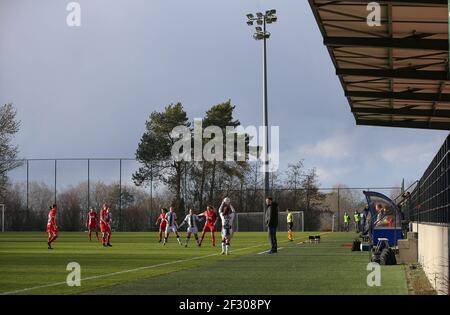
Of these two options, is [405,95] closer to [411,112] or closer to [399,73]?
[411,112]

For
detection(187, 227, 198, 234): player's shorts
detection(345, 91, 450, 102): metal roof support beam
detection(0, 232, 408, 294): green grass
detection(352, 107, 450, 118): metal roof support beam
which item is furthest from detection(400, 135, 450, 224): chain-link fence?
detection(187, 227, 198, 234): player's shorts

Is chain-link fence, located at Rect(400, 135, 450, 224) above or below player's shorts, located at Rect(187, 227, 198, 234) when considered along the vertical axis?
above

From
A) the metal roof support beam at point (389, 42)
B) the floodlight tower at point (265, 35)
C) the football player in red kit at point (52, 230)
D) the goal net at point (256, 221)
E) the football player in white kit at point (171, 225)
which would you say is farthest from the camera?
the goal net at point (256, 221)

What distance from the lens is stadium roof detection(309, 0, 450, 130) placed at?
2044 centimetres

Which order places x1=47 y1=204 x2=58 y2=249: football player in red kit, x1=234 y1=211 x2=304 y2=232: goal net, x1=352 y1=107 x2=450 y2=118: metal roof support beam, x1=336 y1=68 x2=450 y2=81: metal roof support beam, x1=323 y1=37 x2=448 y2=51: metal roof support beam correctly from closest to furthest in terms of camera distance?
1. x1=323 y1=37 x2=448 y2=51: metal roof support beam
2. x1=336 y1=68 x2=450 y2=81: metal roof support beam
3. x1=352 y1=107 x2=450 y2=118: metal roof support beam
4. x1=47 y1=204 x2=58 y2=249: football player in red kit
5. x1=234 y1=211 x2=304 y2=232: goal net

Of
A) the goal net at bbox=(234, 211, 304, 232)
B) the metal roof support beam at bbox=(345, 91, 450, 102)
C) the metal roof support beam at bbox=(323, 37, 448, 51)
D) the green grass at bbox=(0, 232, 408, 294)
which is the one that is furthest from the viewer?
Answer: the goal net at bbox=(234, 211, 304, 232)

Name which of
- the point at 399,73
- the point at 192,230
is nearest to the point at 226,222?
the point at 399,73

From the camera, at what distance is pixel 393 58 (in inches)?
995

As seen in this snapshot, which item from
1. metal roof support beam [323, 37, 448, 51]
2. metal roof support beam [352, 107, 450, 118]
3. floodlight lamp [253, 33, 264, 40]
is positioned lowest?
metal roof support beam [352, 107, 450, 118]

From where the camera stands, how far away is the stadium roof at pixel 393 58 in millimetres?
20438

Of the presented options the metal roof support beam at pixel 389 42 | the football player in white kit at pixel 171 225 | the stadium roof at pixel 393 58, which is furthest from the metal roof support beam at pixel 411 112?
the football player in white kit at pixel 171 225

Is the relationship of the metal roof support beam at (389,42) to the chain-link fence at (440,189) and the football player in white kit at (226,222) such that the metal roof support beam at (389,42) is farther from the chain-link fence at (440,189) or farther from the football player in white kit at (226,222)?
the football player in white kit at (226,222)

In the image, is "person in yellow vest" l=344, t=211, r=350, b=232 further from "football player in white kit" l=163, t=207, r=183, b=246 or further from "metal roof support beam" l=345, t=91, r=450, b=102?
"metal roof support beam" l=345, t=91, r=450, b=102
